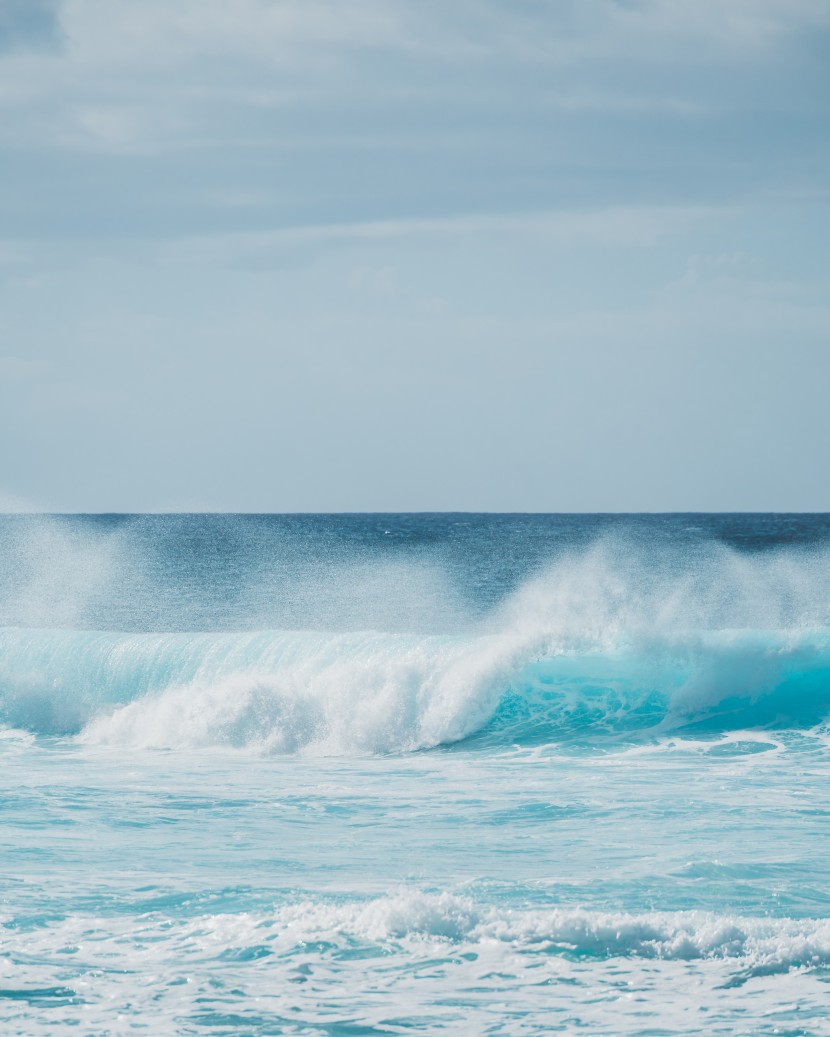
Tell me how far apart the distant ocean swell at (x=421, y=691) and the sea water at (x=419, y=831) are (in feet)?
0.15

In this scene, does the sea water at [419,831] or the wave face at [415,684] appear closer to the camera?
the sea water at [419,831]

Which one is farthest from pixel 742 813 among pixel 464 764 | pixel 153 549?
pixel 153 549

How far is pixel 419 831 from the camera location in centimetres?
1012

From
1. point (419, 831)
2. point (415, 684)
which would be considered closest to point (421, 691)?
point (415, 684)

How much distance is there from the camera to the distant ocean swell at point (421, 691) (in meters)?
15.2

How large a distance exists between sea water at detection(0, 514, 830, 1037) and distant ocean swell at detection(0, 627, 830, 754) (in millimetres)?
45

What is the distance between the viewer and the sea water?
6.70 meters

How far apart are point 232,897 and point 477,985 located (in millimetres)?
2217

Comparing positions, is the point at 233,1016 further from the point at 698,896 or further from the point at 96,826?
the point at 96,826

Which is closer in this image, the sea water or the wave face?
the sea water

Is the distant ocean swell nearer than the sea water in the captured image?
No

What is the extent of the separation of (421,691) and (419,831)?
5.77m

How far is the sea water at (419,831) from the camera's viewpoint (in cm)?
670

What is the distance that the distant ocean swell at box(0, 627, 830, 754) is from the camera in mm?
15219
